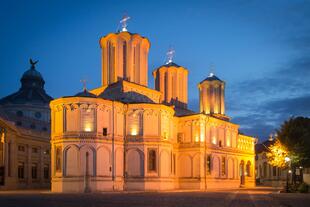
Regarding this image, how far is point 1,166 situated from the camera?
70312mm

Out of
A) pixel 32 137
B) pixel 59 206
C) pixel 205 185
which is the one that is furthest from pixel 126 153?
pixel 59 206

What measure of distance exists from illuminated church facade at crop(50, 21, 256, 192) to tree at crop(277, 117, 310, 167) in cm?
1619

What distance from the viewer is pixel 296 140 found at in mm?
58156

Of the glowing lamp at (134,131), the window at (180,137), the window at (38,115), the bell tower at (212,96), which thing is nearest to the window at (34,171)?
the window at (38,115)

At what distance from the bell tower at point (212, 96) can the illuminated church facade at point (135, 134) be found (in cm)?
19

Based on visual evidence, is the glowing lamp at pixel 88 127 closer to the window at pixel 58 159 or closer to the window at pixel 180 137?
the window at pixel 58 159

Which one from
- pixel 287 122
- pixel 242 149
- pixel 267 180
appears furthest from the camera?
pixel 267 180

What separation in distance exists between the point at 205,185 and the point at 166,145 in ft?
44.6

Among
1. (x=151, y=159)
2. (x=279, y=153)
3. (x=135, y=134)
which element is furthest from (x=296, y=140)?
(x=135, y=134)

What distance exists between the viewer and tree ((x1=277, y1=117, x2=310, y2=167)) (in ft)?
186

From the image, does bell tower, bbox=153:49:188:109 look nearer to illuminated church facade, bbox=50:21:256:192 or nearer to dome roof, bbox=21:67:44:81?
illuminated church facade, bbox=50:21:256:192

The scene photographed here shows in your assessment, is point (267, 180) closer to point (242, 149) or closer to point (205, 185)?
point (242, 149)

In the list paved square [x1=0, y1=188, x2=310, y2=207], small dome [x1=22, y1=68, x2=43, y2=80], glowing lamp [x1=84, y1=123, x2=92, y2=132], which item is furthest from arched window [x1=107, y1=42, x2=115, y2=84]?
small dome [x1=22, y1=68, x2=43, y2=80]

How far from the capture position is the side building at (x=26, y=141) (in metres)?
71.9
